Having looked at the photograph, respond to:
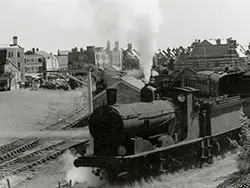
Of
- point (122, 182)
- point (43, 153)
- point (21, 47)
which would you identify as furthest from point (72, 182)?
point (21, 47)

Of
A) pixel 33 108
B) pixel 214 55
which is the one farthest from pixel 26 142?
pixel 214 55

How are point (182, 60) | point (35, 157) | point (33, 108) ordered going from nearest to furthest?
point (35, 157) → point (33, 108) → point (182, 60)

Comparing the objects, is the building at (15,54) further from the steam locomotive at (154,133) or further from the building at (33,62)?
the steam locomotive at (154,133)

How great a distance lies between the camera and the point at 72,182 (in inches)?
630

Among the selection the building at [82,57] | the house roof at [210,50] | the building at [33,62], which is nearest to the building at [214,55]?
the house roof at [210,50]

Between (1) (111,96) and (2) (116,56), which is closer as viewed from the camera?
(1) (111,96)

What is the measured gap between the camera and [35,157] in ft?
74.0

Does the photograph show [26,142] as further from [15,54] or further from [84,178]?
[15,54]

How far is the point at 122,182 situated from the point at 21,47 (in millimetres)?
59518

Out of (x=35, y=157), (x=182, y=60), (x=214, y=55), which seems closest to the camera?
(x=35, y=157)

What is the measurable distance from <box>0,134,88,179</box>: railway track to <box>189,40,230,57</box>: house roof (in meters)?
38.7

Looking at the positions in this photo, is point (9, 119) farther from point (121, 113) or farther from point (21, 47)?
point (21, 47)

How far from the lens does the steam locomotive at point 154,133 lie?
1359 cm

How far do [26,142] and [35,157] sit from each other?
11.2 ft
